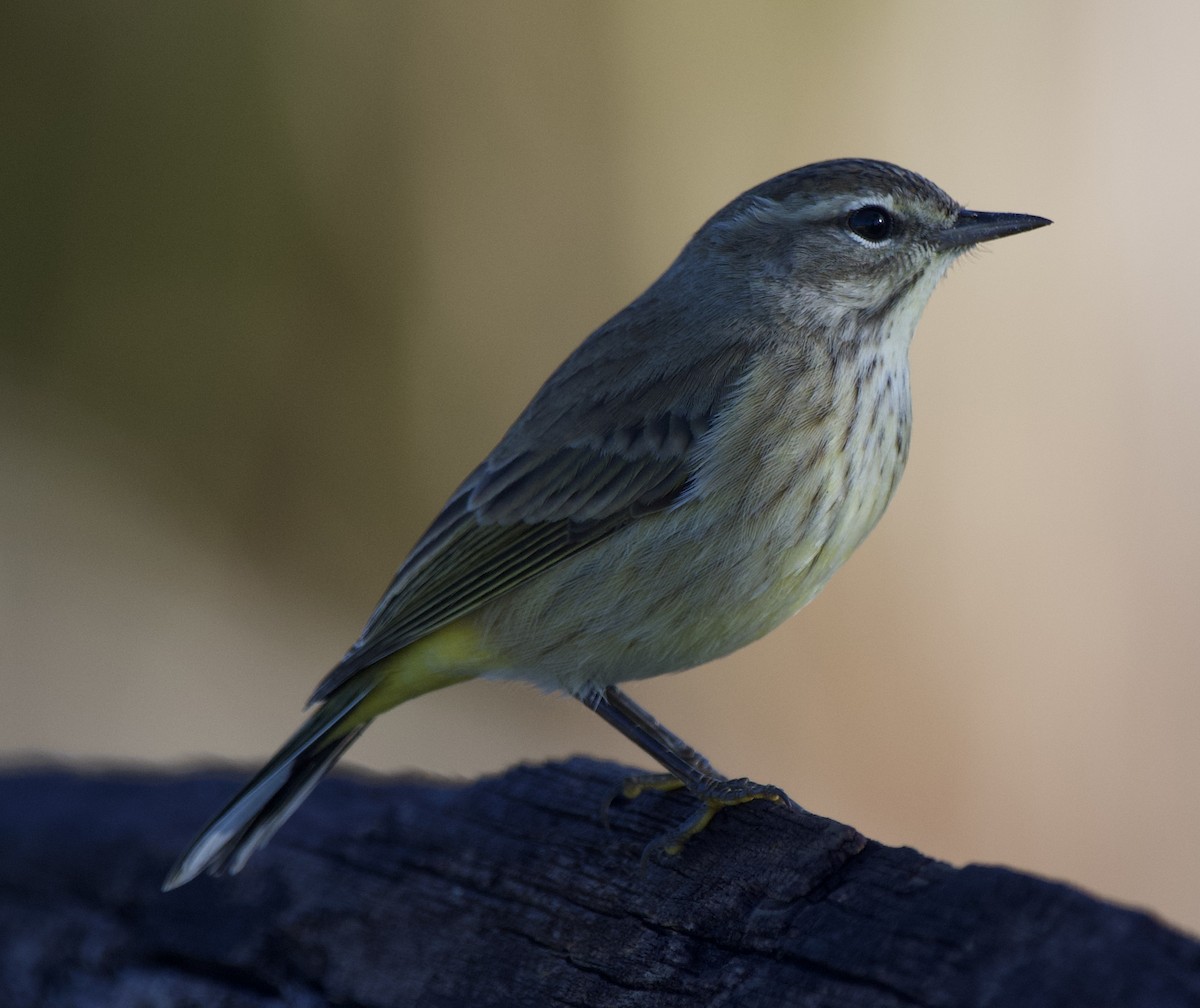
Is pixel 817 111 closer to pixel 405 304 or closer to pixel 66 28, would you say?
pixel 405 304

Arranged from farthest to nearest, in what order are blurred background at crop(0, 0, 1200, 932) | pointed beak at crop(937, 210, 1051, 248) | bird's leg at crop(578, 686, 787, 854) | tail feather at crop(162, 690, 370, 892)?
blurred background at crop(0, 0, 1200, 932)
pointed beak at crop(937, 210, 1051, 248)
tail feather at crop(162, 690, 370, 892)
bird's leg at crop(578, 686, 787, 854)

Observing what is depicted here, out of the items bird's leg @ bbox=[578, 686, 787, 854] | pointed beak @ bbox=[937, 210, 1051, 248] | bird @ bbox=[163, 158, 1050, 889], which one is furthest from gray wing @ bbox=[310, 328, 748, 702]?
pointed beak @ bbox=[937, 210, 1051, 248]

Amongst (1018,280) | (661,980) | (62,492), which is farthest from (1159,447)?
(62,492)

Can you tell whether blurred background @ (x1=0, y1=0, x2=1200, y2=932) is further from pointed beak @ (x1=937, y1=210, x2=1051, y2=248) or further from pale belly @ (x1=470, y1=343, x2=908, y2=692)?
pale belly @ (x1=470, y1=343, x2=908, y2=692)

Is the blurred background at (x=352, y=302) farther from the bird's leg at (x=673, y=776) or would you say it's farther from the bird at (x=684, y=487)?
the bird's leg at (x=673, y=776)

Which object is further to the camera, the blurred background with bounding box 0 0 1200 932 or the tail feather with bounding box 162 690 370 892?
the blurred background with bounding box 0 0 1200 932

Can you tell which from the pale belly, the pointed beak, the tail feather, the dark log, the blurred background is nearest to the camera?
the dark log

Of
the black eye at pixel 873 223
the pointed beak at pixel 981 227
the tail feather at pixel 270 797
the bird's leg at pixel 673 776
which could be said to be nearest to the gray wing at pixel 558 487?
the tail feather at pixel 270 797

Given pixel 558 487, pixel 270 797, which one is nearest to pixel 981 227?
pixel 558 487
